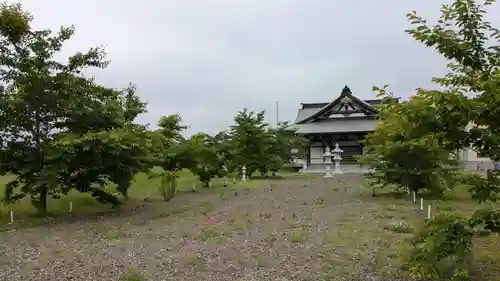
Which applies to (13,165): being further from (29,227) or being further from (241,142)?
(241,142)

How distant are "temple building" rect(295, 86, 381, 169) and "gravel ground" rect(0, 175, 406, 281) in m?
19.7

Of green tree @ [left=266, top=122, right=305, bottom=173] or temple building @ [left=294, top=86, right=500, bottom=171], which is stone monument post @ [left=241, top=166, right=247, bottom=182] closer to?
green tree @ [left=266, top=122, right=305, bottom=173]

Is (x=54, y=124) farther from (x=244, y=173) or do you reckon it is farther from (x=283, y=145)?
(x=283, y=145)

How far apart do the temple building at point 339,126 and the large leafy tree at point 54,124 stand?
2262 cm

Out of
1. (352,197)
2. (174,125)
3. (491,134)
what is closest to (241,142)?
(174,125)

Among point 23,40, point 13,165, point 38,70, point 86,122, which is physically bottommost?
point 13,165

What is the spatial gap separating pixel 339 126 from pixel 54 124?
25016mm

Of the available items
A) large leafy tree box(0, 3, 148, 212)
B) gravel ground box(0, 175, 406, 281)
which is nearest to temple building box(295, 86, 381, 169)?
gravel ground box(0, 175, 406, 281)

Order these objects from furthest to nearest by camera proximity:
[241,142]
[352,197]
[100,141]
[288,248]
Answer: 1. [241,142]
2. [352,197]
3. [100,141]
4. [288,248]

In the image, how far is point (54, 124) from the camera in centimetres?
1288

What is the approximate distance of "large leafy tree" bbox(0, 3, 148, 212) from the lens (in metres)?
11.7

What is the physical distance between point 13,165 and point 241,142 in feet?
50.7

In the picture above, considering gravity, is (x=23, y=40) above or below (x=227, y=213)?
above

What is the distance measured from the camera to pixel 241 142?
26.3 m
